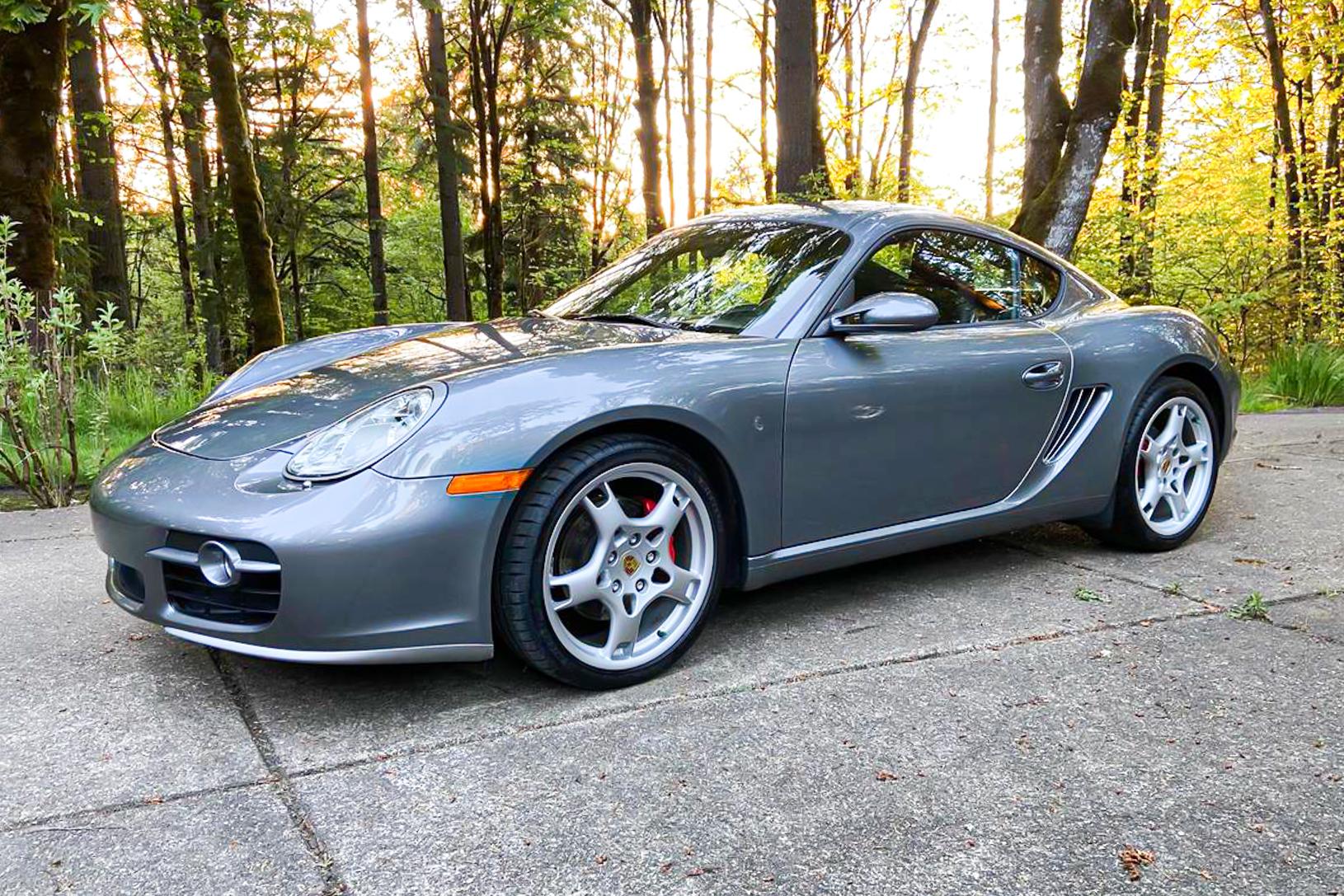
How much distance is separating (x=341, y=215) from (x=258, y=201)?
1078cm

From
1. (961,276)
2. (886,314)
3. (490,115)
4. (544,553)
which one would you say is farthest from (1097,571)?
(490,115)

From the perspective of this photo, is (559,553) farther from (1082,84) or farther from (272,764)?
(1082,84)

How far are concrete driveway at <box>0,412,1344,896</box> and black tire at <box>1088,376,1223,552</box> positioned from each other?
0.52m

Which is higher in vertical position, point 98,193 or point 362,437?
point 98,193

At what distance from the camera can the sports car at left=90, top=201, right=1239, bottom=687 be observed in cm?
222

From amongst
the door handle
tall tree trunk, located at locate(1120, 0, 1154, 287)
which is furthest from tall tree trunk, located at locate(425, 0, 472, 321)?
the door handle

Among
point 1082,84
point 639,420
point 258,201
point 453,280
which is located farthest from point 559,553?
point 453,280

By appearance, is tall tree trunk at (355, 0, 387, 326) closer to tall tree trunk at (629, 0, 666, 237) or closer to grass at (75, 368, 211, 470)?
tall tree trunk at (629, 0, 666, 237)

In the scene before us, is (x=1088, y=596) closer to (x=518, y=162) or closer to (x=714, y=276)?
(x=714, y=276)

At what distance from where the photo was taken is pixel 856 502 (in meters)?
2.96

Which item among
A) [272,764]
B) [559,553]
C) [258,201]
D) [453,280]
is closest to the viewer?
[272,764]

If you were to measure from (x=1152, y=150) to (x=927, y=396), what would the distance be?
14846 mm

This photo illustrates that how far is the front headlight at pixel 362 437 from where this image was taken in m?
2.25

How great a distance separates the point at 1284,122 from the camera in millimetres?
13953
